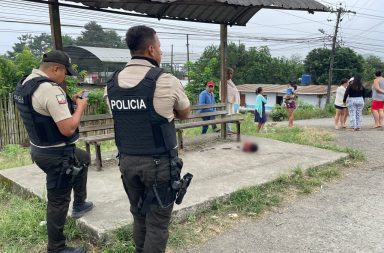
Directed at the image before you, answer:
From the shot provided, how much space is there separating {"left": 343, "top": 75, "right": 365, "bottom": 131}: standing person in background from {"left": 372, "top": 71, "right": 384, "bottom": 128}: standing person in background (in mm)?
539

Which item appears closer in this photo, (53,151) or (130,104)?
(130,104)

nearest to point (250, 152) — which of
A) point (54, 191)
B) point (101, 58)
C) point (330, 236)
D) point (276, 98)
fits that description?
point (330, 236)

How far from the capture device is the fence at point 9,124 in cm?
987

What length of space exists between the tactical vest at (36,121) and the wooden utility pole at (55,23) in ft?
6.03

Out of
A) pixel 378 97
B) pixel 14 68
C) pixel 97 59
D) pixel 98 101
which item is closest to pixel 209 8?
pixel 378 97

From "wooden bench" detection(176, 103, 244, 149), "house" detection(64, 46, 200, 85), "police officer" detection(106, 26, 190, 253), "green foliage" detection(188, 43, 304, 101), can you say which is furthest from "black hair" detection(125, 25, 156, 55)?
"green foliage" detection(188, 43, 304, 101)

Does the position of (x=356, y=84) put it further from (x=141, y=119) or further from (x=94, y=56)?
(x=94, y=56)

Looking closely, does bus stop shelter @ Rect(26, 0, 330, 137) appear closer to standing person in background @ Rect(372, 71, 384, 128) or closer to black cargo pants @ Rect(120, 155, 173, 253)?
black cargo pants @ Rect(120, 155, 173, 253)

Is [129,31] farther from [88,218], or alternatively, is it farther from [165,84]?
[88,218]

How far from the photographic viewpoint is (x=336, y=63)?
4262 cm

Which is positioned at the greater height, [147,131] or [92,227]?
[147,131]

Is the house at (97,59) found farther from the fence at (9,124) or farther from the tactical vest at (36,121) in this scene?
the tactical vest at (36,121)

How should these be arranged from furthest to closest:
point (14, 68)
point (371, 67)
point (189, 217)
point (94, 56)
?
1. point (371, 67)
2. point (94, 56)
3. point (14, 68)
4. point (189, 217)

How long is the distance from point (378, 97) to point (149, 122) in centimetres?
869
